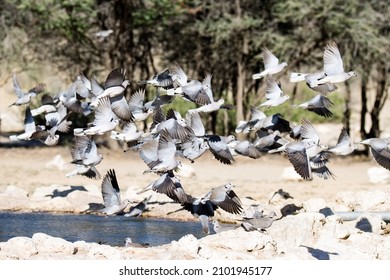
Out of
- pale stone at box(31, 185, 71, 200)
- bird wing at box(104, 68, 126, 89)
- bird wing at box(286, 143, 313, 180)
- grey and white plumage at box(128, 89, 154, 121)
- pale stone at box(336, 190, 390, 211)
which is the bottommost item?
pale stone at box(31, 185, 71, 200)

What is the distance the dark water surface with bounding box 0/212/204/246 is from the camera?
1534 centimetres

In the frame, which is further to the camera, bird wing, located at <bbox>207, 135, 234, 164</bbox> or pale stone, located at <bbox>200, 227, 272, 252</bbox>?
bird wing, located at <bbox>207, 135, 234, 164</bbox>

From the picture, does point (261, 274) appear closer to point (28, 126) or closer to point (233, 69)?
point (28, 126)

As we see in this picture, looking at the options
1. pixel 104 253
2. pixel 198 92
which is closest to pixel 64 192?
pixel 198 92

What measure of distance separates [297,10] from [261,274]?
797 inches

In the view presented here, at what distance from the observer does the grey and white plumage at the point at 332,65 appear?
562 inches

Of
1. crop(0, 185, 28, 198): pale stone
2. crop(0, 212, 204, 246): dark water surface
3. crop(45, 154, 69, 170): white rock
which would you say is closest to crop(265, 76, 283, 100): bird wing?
crop(0, 212, 204, 246): dark water surface

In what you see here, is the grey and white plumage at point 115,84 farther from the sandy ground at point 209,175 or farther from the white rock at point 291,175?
the white rock at point 291,175

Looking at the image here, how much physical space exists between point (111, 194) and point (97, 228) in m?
1.80

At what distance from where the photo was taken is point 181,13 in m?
32.1

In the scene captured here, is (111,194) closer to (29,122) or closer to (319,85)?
(29,122)

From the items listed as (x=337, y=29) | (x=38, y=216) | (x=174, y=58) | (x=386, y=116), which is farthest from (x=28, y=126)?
(x=386, y=116)

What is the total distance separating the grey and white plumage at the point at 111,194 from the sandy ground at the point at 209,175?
5290 millimetres

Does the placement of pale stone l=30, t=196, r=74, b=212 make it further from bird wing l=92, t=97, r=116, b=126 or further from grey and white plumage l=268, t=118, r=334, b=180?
grey and white plumage l=268, t=118, r=334, b=180
